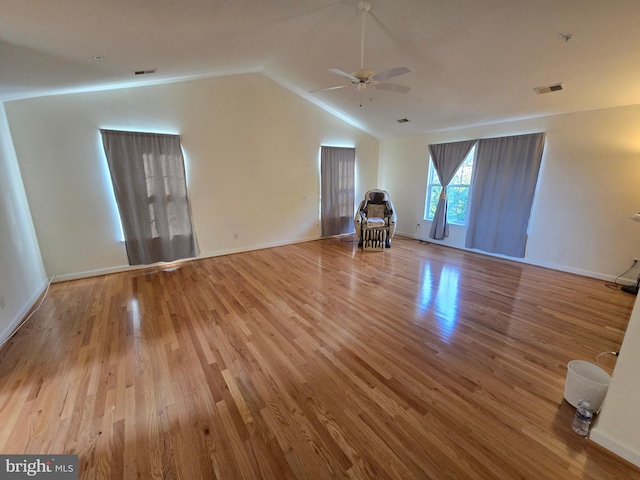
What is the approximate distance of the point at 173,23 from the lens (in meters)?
2.25

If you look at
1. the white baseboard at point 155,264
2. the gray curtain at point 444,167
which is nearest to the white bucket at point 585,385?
the gray curtain at point 444,167

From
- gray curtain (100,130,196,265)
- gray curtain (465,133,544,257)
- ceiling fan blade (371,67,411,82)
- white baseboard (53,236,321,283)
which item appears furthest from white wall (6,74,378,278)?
ceiling fan blade (371,67,411,82)

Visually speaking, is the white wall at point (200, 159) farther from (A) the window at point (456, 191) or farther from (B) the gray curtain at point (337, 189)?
(A) the window at point (456, 191)

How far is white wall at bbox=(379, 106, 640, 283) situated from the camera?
3.46 meters

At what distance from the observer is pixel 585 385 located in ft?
5.20

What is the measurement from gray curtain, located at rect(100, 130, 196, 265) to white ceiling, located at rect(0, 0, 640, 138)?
78 centimetres

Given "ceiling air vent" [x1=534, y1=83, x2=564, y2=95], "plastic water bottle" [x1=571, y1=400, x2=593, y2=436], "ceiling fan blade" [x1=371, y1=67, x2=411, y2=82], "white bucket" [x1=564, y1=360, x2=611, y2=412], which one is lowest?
"plastic water bottle" [x1=571, y1=400, x2=593, y2=436]

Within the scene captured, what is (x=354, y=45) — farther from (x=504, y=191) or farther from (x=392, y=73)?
(x=504, y=191)

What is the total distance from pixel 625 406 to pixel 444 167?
4.83 metres

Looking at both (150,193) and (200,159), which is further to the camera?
(200,159)

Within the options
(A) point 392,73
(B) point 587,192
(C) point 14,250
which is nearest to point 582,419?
(A) point 392,73

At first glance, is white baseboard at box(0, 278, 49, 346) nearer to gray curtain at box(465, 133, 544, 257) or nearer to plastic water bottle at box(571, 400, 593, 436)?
plastic water bottle at box(571, 400, 593, 436)

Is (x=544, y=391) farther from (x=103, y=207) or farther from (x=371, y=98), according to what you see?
(x=103, y=207)

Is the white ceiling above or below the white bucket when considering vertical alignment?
above
